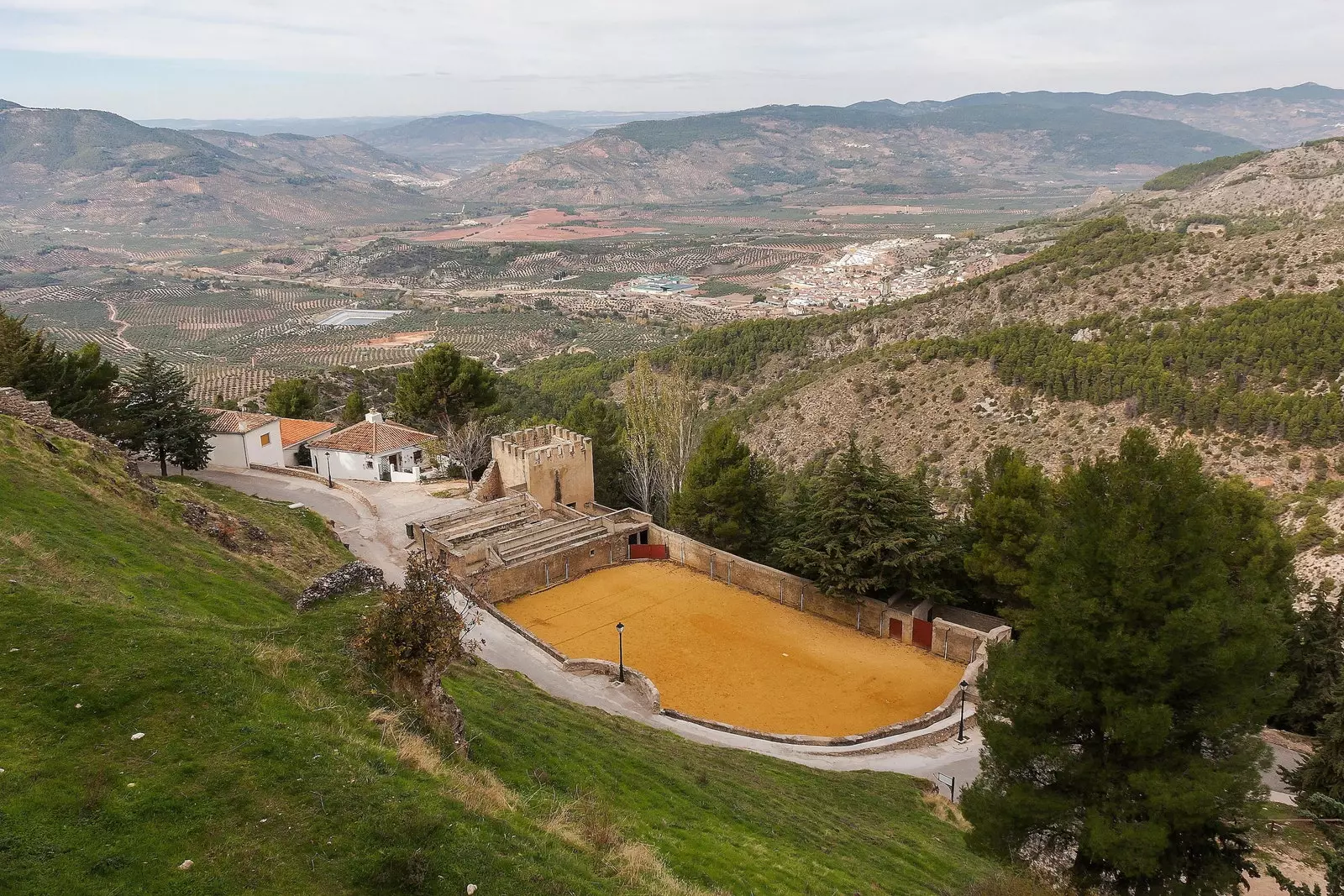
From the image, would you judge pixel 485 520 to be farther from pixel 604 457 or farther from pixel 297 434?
pixel 297 434

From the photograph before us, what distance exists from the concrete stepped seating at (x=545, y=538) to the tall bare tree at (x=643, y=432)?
565 centimetres

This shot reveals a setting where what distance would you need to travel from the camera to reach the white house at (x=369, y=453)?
39.5 metres

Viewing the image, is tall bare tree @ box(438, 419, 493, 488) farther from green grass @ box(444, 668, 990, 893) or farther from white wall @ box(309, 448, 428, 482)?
green grass @ box(444, 668, 990, 893)

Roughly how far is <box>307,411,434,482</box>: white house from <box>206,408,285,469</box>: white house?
173 centimetres

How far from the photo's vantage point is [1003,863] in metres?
13.5

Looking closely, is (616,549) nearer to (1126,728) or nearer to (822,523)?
(822,523)

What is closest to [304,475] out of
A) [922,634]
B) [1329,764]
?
[922,634]

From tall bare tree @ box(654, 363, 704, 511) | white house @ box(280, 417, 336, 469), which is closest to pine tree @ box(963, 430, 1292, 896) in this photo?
tall bare tree @ box(654, 363, 704, 511)

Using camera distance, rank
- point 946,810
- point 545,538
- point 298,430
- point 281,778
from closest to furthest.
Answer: point 281,778, point 946,810, point 545,538, point 298,430

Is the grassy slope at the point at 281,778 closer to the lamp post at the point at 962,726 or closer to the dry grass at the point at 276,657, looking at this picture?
the dry grass at the point at 276,657

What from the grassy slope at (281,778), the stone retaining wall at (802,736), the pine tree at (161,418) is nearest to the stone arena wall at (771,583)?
the stone retaining wall at (802,736)

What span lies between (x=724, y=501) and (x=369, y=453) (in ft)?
56.3

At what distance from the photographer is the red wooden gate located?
26062mm

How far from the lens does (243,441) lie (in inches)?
1491
